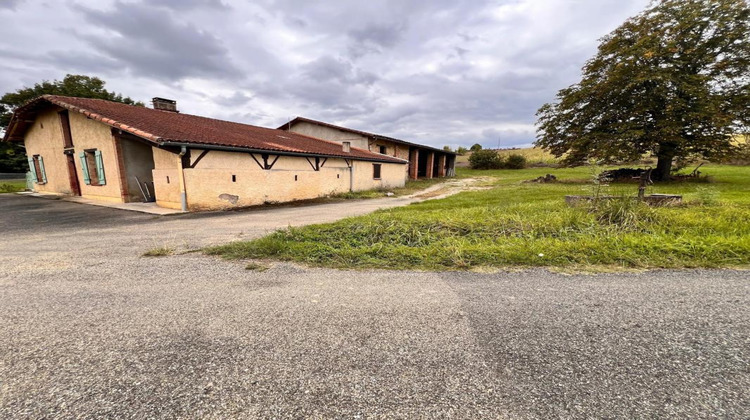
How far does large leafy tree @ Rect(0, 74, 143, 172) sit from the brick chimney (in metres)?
20.2

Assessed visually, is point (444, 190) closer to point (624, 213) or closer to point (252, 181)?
point (252, 181)

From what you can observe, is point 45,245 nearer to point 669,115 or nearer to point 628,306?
point 628,306

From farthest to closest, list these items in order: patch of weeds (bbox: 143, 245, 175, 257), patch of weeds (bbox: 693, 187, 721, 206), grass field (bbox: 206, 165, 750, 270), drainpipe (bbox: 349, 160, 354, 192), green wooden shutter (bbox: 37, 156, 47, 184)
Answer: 1. drainpipe (bbox: 349, 160, 354, 192)
2. green wooden shutter (bbox: 37, 156, 47, 184)
3. patch of weeds (bbox: 693, 187, 721, 206)
4. patch of weeds (bbox: 143, 245, 175, 257)
5. grass field (bbox: 206, 165, 750, 270)

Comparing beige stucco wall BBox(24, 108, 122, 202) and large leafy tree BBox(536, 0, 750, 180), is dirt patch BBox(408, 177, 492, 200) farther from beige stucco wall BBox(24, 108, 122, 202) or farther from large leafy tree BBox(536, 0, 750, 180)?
beige stucco wall BBox(24, 108, 122, 202)

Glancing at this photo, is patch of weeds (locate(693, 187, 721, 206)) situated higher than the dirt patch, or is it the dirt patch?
patch of weeds (locate(693, 187, 721, 206))

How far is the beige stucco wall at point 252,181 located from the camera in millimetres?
10016

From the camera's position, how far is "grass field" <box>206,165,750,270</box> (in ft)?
12.5

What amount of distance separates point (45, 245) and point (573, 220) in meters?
9.77

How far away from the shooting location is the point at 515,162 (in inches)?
1516

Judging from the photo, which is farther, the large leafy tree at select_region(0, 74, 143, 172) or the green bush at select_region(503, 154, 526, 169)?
the green bush at select_region(503, 154, 526, 169)

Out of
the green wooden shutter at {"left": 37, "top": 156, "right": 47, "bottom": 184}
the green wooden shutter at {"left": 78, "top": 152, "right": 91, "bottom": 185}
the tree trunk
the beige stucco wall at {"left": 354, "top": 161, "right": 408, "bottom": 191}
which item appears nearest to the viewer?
the green wooden shutter at {"left": 78, "top": 152, "right": 91, "bottom": 185}

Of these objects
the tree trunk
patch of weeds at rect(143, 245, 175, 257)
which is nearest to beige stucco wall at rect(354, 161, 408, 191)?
patch of weeds at rect(143, 245, 175, 257)

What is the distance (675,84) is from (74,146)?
2818 centimetres

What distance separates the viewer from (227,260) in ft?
14.2
